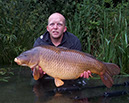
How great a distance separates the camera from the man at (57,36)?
2590mm

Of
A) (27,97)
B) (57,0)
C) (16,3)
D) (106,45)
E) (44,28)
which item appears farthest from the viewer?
(57,0)

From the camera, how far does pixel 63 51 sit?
2.15 metres

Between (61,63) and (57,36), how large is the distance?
0.63 meters

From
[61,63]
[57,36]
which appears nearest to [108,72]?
[61,63]

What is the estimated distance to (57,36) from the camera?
2641 millimetres

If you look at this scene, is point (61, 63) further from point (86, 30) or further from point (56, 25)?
point (86, 30)

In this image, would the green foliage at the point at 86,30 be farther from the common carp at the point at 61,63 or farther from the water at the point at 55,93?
the common carp at the point at 61,63

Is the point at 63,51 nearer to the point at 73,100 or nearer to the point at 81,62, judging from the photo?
the point at 81,62

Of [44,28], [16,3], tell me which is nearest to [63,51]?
[16,3]

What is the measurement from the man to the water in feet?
0.77

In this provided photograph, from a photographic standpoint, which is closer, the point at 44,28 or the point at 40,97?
the point at 40,97

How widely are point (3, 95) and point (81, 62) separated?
91 centimetres

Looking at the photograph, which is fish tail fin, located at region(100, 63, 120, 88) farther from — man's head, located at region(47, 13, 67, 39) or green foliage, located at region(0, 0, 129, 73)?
green foliage, located at region(0, 0, 129, 73)

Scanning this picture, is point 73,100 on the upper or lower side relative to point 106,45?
lower
